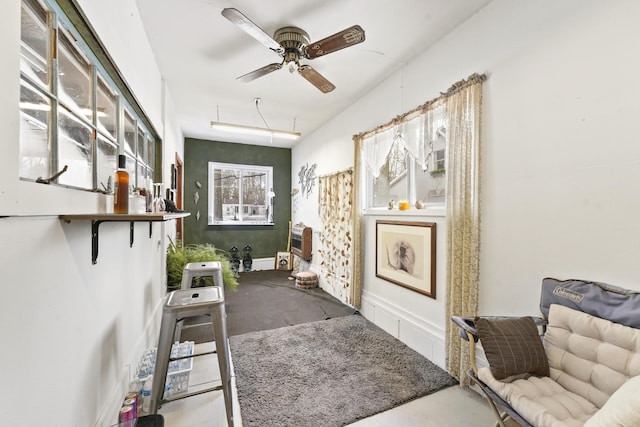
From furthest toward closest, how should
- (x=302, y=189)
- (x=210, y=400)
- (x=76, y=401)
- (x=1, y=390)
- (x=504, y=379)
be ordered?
(x=302, y=189) < (x=210, y=400) < (x=504, y=379) < (x=76, y=401) < (x=1, y=390)

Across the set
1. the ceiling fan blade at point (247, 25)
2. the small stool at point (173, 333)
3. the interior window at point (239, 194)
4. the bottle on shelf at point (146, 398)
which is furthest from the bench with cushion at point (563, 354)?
the interior window at point (239, 194)

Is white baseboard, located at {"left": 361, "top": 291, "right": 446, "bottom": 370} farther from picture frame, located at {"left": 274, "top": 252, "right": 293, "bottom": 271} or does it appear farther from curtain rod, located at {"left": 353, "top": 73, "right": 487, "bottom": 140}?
picture frame, located at {"left": 274, "top": 252, "right": 293, "bottom": 271}

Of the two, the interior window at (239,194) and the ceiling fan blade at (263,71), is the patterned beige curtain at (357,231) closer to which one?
the ceiling fan blade at (263,71)

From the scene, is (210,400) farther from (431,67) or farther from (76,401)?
(431,67)

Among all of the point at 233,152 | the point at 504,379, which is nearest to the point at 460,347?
the point at 504,379

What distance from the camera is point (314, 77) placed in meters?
2.42

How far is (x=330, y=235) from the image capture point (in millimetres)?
4328

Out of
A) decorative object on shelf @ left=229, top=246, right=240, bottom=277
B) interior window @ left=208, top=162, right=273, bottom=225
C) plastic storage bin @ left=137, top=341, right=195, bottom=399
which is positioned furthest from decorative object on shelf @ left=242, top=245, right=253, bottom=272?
plastic storage bin @ left=137, top=341, right=195, bottom=399

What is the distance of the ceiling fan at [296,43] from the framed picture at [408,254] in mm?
1603

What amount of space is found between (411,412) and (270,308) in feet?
7.35

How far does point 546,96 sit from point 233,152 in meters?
5.28

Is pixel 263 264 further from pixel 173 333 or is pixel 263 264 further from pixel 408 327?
pixel 173 333

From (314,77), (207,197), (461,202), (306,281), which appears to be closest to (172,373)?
(461,202)

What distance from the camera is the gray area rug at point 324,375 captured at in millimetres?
1807
